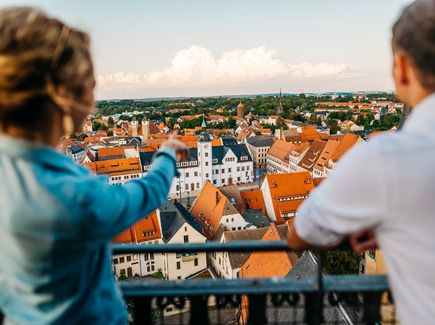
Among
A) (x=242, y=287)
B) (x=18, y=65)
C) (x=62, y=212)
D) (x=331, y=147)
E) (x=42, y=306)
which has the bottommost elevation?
(x=331, y=147)

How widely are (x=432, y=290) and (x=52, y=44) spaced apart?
52.5 inches

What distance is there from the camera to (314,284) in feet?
6.71

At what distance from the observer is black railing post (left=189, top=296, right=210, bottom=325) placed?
6.90ft

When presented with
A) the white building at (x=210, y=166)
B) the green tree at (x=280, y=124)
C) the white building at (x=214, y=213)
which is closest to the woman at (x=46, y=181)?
the white building at (x=214, y=213)

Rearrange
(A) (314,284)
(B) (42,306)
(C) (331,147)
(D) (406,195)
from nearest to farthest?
(D) (406,195) < (B) (42,306) < (A) (314,284) < (C) (331,147)

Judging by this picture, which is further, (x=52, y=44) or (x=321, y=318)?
(x=321, y=318)

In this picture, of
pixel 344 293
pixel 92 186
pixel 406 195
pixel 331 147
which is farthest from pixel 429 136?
pixel 331 147

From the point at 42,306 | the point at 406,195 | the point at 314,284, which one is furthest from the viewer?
the point at 314,284

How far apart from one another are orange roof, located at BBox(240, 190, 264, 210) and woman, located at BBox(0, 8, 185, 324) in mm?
30479

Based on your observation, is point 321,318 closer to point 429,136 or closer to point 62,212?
point 429,136

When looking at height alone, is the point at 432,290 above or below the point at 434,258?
below

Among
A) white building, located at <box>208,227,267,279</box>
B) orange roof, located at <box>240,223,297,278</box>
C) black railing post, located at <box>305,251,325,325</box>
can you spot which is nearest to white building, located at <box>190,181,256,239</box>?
white building, located at <box>208,227,267,279</box>

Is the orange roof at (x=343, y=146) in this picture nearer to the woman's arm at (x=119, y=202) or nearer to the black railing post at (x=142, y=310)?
the black railing post at (x=142, y=310)

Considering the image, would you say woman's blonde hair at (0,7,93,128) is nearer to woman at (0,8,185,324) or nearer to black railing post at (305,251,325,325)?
woman at (0,8,185,324)
